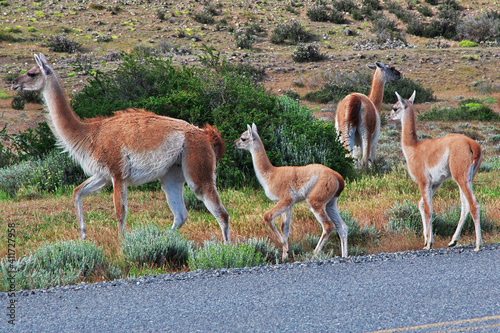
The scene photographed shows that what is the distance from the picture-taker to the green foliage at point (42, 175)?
1078 centimetres

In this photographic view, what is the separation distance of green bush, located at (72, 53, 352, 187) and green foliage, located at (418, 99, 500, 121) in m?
12.1

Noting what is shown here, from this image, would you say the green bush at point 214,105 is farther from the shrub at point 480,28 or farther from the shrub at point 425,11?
the shrub at point 425,11

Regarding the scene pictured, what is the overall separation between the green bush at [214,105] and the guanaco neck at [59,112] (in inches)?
145

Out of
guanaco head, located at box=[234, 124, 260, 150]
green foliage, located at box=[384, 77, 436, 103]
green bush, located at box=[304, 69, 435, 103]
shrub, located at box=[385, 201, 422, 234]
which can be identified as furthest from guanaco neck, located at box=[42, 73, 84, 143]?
green foliage, located at box=[384, 77, 436, 103]

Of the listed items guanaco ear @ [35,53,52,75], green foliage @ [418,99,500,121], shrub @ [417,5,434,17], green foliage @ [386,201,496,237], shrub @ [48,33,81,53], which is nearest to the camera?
guanaco ear @ [35,53,52,75]

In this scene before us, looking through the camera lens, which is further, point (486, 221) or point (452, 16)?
point (452, 16)

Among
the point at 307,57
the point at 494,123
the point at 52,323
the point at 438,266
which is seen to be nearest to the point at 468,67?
the point at 307,57

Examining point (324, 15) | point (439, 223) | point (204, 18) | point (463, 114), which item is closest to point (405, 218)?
point (439, 223)

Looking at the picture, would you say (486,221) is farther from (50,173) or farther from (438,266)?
(50,173)

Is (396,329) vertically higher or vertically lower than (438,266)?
higher

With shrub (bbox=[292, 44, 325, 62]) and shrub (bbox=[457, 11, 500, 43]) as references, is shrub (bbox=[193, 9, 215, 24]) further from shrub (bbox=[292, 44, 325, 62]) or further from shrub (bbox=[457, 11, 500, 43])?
shrub (bbox=[457, 11, 500, 43])

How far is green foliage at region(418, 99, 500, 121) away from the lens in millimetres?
22656

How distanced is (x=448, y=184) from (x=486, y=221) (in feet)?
8.99

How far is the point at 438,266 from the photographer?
550 cm
